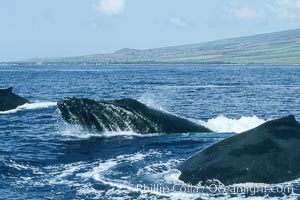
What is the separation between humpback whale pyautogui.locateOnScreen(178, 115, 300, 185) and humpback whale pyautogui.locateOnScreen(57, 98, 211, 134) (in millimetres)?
11023

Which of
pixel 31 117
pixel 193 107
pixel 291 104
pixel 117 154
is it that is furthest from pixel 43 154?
pixel 291 104

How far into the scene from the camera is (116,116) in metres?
27.0

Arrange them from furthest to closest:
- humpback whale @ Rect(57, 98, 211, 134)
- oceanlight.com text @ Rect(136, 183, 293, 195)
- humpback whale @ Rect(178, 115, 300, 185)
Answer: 1. humpback whale @ Rect(57, 98, 211, 134)
2. humpback whale @ Rect(178, 115, 300, 185)
3. oceanlight.com text @ Rect(136, 183, 293, 195)

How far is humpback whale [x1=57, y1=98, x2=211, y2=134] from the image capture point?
2672 cm

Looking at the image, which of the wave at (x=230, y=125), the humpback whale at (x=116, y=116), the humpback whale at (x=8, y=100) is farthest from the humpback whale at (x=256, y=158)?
the humpback whale at (x=8, y=100)

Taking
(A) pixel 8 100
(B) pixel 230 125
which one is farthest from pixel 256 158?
(A) pixel 8 100

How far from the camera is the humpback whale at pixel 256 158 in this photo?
15.2 metres

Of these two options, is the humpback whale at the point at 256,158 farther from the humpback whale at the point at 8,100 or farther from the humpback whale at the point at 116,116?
the humpback whale at the point at 8,100

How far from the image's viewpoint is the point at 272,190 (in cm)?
1505

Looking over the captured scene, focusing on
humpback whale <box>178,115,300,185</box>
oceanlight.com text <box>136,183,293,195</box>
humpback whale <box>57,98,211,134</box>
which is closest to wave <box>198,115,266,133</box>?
humpback whale <box>57,98,211,134</box>

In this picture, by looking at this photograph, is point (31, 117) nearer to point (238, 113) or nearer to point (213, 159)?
point (238, 113)

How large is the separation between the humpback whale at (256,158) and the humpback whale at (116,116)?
11023 mm

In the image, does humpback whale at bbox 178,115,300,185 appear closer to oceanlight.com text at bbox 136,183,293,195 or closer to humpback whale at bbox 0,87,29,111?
oceanlight.com text at bbox 136,183,293,195

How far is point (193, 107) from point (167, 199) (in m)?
37.6
